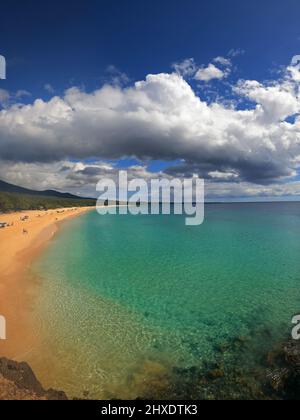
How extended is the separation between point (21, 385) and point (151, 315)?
909 centimetres

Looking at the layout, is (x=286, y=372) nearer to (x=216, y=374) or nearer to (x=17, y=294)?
(x=216, y=374)

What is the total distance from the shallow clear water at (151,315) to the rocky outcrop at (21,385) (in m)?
0.59

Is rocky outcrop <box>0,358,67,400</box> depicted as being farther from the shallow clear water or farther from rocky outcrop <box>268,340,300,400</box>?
rocky outcrop <box>268,340,300,400</box>

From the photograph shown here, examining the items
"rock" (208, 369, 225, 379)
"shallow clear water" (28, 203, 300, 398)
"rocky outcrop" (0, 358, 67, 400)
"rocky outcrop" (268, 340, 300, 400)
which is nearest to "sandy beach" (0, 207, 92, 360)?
"shallow clear water" (28, 203, 300, 398)

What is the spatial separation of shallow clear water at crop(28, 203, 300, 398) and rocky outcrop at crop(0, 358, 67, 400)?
59 cm

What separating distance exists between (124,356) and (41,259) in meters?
24.0

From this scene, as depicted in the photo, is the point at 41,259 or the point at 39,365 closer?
the point at 39,365

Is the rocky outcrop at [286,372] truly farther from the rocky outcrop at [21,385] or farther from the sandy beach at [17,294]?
the sandy beach at [17,294]

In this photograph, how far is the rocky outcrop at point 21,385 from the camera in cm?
968

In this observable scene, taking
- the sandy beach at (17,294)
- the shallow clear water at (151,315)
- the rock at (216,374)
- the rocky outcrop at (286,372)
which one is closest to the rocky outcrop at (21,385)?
the shallow clear water at (151,315)

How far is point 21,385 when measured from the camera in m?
10.2
